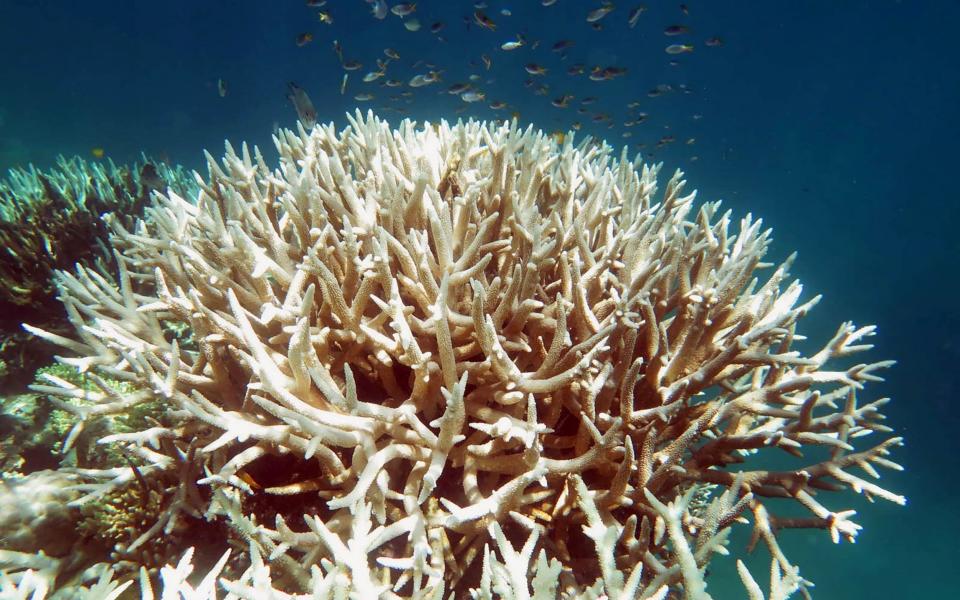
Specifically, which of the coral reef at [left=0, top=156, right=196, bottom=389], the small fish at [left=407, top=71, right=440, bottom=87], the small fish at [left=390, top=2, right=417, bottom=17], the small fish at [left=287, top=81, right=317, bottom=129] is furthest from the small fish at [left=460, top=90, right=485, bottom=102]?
the coral reef at [left=0, top=156, right=196, bottom=389]

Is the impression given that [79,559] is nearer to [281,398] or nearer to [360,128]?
[281,398]

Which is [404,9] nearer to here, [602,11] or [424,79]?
[424,79]

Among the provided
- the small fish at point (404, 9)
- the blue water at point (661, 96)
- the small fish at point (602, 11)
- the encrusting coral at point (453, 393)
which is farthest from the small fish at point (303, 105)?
the blue water at point (661, 96)

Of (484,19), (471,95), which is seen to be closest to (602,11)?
(484,19)

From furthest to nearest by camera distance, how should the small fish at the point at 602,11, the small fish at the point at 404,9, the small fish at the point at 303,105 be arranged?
the small fish at the point at 602,11, the small fish at the point at 404,9, the small fish at the point at 303,105

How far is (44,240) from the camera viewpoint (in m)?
5.15

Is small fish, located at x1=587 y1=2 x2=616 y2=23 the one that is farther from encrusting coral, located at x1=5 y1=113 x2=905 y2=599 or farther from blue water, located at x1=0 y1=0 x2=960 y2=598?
blue water, located at x1=0 y1=0 x2=960 y2=598

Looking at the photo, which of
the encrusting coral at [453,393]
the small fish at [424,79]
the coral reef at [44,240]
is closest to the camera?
the encrusting coral at [453,393]

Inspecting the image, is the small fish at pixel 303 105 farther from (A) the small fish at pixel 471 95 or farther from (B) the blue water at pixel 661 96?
(B) the blue water at pixel 661 96

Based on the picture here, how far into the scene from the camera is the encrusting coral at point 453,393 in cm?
205

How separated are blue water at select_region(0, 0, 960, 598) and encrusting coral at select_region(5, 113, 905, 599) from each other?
2789cm

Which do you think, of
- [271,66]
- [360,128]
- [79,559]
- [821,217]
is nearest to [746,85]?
[821,217]

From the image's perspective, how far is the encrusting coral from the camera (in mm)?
2047

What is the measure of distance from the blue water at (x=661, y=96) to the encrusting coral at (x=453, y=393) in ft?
91.5
